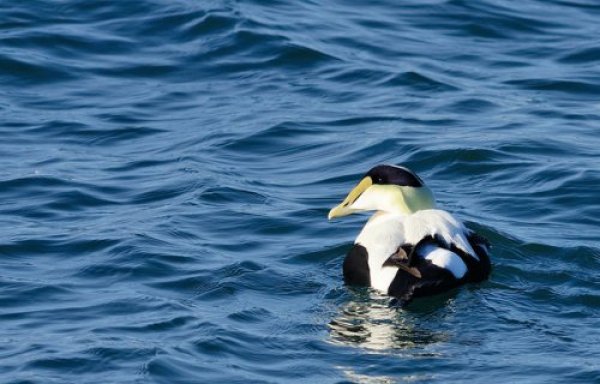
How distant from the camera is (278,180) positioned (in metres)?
10.5

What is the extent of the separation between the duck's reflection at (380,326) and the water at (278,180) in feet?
0.06

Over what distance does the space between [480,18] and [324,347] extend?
25.3ft

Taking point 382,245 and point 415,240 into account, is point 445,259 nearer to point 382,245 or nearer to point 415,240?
point 415,240

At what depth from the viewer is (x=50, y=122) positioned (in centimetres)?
1191

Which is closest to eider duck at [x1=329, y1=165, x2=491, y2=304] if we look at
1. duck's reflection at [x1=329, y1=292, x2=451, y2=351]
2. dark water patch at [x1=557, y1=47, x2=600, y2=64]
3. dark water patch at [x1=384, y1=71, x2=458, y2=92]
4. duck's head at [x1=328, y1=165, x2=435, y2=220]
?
duck's head at [x1=328, y1=165, x2=435, y2=220]

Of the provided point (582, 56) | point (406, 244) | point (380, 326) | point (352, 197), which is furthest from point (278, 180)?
point (582, 56)

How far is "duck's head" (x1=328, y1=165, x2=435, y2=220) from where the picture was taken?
850 cm

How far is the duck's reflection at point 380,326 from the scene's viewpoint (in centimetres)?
736

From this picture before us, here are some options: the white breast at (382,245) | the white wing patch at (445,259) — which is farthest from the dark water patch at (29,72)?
the white wing patch at (445,259)

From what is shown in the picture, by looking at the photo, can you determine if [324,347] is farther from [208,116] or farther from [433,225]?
[208,116]

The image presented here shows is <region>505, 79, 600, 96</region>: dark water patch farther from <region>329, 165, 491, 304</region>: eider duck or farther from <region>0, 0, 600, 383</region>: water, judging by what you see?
<region>329, 165, 491, 304</region>: eider duck

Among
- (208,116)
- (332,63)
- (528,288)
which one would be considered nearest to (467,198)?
(528,288)

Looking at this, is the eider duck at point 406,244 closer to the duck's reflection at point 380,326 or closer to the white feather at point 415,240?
the white feather at point 415,240

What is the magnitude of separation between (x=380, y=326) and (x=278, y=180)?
302 cm
